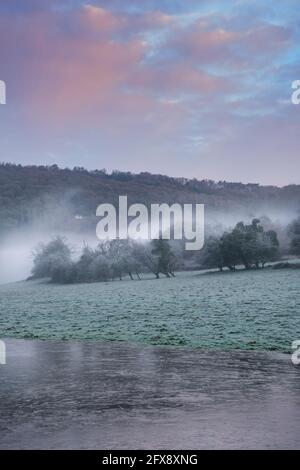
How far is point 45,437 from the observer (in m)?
9.33

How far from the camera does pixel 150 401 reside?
11.9 meters

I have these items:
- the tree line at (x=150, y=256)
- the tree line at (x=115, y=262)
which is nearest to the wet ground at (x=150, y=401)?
the tree line at (x=150, y=256)

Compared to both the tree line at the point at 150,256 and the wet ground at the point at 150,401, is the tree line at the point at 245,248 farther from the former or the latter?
the wet ground at the point at 150,401

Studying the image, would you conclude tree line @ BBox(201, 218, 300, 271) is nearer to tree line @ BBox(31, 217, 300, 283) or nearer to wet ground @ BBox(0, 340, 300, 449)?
tree line @ BBox(31, 217, 300, 283)

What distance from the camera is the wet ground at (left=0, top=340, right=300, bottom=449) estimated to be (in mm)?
9227

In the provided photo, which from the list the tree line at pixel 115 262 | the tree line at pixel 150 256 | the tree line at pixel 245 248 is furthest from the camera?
the tree line at pixel 115 262

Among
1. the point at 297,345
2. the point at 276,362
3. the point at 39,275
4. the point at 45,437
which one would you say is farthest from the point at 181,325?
the point at 39,275

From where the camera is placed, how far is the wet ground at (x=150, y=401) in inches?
363

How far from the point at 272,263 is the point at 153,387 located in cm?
7224

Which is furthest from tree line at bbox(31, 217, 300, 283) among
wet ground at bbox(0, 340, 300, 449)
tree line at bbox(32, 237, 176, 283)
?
wet ground at bbox(0, 340, 300, 449)

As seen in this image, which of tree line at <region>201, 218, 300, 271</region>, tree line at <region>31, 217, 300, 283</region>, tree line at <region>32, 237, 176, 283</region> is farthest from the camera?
tree line at <region>32, 237, 176, 283</region>

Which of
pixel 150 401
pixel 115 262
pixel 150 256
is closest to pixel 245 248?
pixel 150 256

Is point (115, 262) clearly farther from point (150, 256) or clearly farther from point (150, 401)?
point (150, 401)
